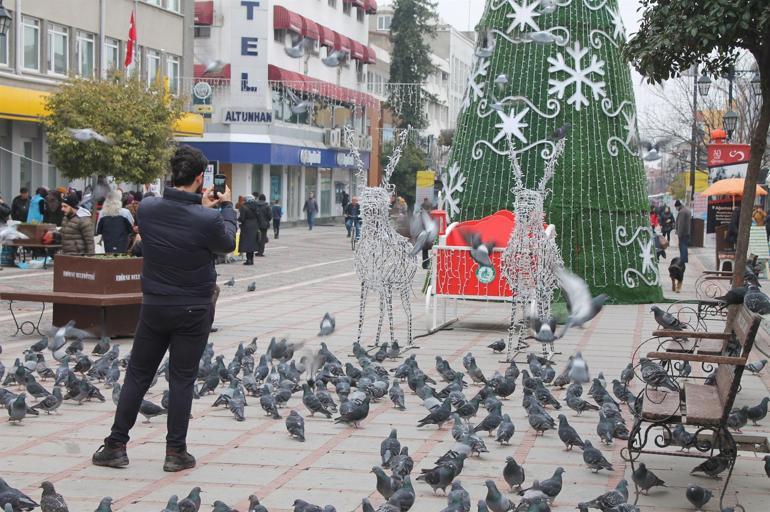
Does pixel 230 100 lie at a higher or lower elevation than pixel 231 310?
higher

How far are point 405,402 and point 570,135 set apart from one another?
9.25 meters

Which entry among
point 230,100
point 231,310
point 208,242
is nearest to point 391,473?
point 208,242

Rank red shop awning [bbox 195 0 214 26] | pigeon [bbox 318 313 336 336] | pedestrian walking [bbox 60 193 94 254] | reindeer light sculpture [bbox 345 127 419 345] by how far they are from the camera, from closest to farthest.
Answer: reindeer light sculpture [bbox 345 127 419 345] → pigeon [bbox 318 313 336 336] → pedestrian walking [bbox 60 193 94 254] → red shop awning [bbox 195 0 214 26]

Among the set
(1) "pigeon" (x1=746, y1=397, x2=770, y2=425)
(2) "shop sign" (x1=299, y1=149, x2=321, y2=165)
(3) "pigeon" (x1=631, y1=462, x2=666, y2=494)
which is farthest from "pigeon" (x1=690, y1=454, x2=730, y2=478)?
(2) "shop sign" (x1=299, y1=149, x2=321, y2=165)

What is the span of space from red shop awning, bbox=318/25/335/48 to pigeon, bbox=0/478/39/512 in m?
49.3

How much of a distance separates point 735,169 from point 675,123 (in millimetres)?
22798

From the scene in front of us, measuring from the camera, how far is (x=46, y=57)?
110 ft

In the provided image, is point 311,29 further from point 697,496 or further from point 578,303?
point 697,496

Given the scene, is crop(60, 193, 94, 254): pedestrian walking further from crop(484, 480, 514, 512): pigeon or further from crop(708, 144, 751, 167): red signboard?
crop(708, 144, 751, 167): red signboard

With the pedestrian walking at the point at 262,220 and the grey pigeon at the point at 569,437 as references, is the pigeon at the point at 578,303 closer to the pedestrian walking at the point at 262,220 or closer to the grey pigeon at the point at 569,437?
the grey pigeon at the point at 569,437

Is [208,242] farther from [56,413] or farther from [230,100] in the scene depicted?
[230,100]

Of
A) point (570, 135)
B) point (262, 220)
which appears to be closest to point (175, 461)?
point (570, 135)

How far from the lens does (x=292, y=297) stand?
1880 centimetres

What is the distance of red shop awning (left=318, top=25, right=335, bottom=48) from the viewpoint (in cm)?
5384
